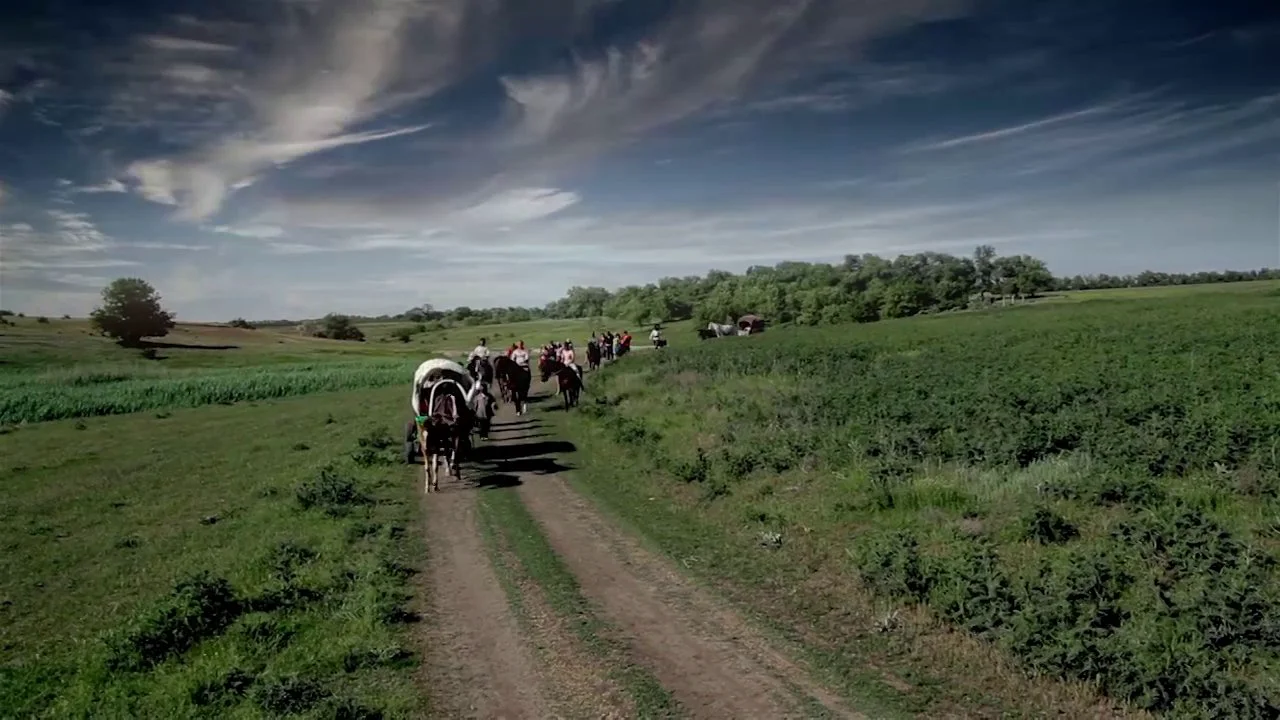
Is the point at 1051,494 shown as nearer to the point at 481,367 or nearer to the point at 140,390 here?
the point at 481,367

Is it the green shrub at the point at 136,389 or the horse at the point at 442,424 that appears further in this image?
the green shrub at the point at 136,389

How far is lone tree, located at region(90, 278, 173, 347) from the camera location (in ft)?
278

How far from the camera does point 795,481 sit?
15680 millimetres

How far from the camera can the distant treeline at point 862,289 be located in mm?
117500

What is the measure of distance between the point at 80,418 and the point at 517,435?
2723cm

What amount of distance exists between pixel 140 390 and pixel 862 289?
455 ft

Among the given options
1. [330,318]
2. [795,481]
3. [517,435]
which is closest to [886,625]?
[795,481]

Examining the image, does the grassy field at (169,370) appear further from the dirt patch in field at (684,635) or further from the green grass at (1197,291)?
the green grass at (1197,291)

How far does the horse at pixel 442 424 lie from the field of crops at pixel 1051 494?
17.2ft

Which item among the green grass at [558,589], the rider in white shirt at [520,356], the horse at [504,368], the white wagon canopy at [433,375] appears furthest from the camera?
the rider in white shirt at [520,356]

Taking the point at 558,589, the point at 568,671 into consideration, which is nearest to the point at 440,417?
the point at 558,589

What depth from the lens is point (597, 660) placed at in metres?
8.34

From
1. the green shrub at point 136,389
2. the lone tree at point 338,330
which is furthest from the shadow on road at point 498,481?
the lone tree at point 338,330

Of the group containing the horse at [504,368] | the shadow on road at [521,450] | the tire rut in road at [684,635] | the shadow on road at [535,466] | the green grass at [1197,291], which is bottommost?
the tire rut in road at [684,635]
